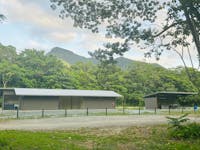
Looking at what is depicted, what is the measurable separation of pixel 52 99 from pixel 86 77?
62.3ft

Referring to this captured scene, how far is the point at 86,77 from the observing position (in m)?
50.2

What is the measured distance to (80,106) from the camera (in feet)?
111

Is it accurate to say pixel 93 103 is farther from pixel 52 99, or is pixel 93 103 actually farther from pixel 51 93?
pixel 51 93

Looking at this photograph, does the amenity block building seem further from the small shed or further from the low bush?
the low bush

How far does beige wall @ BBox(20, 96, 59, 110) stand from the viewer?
29.7 metres

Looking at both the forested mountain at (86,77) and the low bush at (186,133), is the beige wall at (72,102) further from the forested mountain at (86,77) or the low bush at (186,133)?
the low bush at (186,133)

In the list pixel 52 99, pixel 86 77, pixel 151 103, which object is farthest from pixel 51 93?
pixel 86 77

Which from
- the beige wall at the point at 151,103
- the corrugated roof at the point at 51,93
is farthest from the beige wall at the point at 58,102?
the beige wall at the point at 151,103

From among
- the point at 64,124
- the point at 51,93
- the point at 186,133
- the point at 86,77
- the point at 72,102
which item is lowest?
the point at 64,124

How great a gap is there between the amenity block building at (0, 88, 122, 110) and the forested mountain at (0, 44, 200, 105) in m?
10.9

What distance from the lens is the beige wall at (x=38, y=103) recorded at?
97.4 feet

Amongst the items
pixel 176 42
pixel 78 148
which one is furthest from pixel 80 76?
pixel 78 148

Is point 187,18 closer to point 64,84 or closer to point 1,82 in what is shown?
point 64,84

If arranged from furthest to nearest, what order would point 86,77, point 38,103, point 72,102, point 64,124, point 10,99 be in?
point 86,77 → point 72,102 → point 10,99 → point 38,103 → point 64,124
